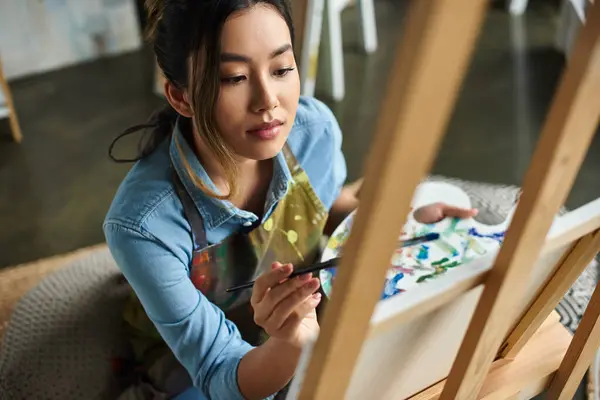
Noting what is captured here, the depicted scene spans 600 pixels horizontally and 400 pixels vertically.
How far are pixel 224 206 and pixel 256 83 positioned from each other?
0.20 metres

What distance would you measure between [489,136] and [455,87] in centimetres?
164

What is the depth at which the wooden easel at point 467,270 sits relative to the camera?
1.31 ft

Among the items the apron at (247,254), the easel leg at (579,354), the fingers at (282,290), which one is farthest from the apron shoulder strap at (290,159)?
the easel leg at (579,354)

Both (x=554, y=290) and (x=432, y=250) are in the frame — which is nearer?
(x=554, y=290)

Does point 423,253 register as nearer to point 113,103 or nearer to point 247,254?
point 247,254

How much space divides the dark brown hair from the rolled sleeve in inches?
6.0

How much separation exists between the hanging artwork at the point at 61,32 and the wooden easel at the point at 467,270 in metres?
1.77

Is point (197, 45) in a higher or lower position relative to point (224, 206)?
higher

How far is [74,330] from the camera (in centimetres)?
111

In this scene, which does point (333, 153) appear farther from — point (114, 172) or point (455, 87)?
point (114, 172)

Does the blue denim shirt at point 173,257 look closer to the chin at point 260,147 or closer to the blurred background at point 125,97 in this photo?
the chin at point 260,147

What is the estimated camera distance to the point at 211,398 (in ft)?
2.84

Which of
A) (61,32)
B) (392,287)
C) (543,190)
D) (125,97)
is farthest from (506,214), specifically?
(61,32)

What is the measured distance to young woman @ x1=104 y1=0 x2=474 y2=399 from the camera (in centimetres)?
75
